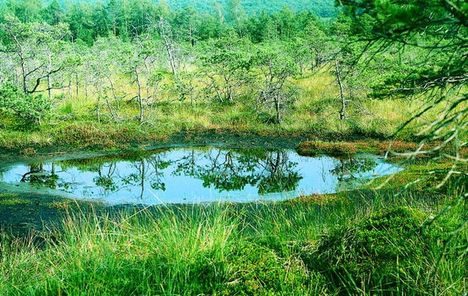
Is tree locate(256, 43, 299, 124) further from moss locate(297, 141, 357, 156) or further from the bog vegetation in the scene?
moss locate(297, 141, 357, 156)

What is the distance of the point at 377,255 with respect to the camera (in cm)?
483

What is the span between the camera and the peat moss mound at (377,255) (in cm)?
460

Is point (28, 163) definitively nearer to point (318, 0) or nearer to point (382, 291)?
point (382, 291)

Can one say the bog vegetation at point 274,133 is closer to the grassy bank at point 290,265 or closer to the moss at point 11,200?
the grassy bank at point 290,265

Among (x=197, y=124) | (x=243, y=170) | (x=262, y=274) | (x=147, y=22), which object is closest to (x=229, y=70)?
(x=197, y=124)

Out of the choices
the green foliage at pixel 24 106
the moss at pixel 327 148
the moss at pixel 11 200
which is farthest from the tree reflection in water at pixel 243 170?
the green foliage at pixel 24 106

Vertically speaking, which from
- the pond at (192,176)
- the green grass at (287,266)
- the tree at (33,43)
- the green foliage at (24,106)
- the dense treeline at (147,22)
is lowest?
the pond at (192,176)

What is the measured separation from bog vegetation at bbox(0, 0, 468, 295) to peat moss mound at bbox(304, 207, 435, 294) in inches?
0.7

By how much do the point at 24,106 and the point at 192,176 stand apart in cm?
826

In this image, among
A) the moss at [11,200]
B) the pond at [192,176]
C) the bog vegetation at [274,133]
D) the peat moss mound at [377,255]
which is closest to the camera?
the bog vegetation at [274,133]

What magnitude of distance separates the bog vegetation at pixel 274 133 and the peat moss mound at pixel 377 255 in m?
0.02

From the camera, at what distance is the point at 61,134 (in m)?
24.4

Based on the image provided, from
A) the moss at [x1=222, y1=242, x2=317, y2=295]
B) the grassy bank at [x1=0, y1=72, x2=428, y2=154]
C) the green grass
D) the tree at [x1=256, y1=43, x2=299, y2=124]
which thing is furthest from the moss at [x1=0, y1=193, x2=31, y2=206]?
the tree at [x1=256, y1=43, x2=299, y2=124]

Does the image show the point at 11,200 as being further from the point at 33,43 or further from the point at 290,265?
the point at 290,265
